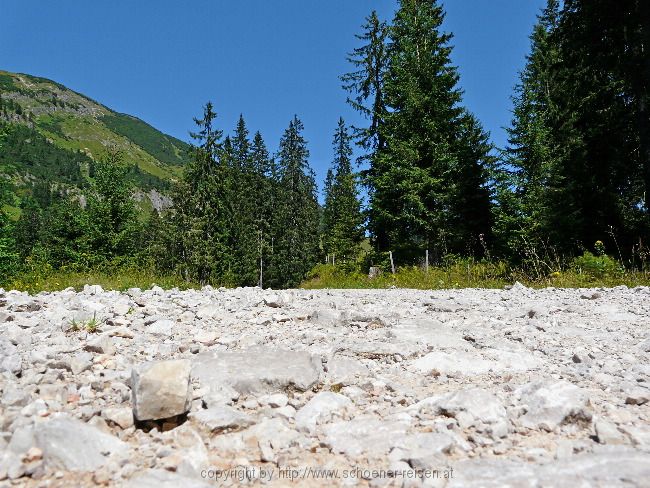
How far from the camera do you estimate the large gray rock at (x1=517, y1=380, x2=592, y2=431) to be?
213 centimetres

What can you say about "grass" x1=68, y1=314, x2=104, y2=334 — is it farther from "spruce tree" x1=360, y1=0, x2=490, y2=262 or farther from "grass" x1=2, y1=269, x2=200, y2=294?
"spruce tree" x1=360, y1=0, x2=490, y2=262

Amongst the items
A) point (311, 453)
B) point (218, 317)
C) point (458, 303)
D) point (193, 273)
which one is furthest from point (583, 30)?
point (193, 273)

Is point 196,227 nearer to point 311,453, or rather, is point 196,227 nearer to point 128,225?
point 128,225

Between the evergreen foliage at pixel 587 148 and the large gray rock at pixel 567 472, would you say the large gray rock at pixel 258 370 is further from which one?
the evergreen foliage at pixel 587 148

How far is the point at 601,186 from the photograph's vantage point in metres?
14.5

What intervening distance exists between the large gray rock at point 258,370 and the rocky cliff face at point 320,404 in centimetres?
1

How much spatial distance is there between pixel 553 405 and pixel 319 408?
1.35m

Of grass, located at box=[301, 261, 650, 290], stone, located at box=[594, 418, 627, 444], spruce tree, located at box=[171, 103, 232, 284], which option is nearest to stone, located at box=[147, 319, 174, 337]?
stone, located at box=[594, 418, 627, 444]

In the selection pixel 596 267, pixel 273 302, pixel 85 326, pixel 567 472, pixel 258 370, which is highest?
pixel 596 267

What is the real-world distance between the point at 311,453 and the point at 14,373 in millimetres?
2144

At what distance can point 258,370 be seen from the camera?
283 centimetres

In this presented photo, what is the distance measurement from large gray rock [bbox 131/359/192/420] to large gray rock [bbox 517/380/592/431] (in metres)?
1.89

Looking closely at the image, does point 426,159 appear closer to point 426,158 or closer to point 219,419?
point 426,158

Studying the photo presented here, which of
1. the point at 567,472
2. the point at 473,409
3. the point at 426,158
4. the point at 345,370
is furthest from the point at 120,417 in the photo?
the point at 426,158
